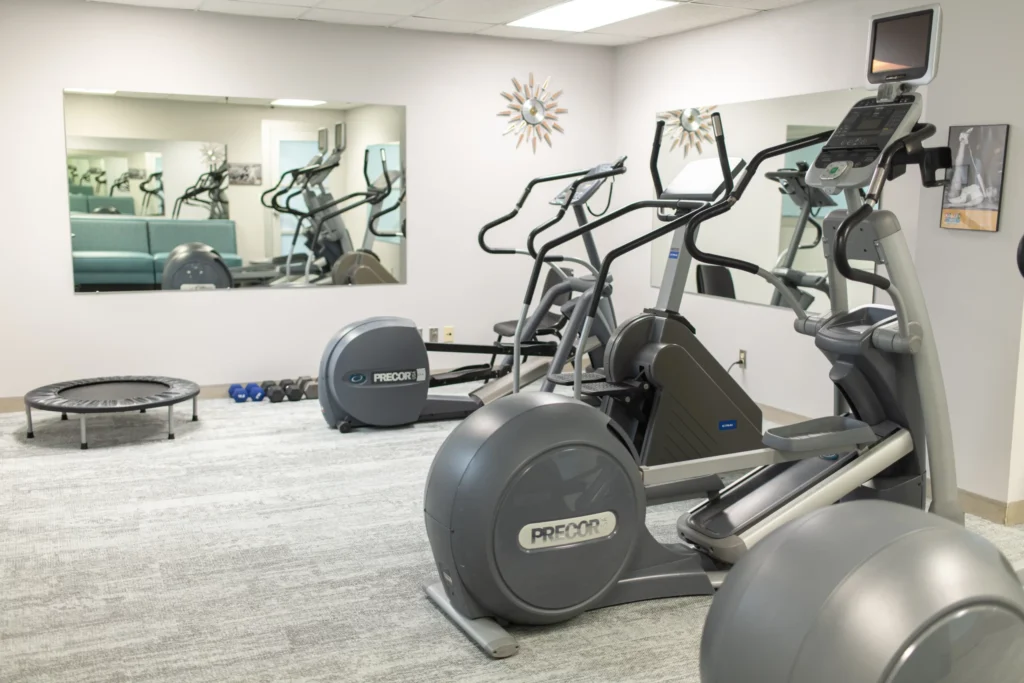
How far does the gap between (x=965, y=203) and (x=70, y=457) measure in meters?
4.49

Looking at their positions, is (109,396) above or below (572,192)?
below

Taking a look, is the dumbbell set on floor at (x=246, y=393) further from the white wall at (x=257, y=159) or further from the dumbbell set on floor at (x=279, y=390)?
the white wall at (x=257, y=159)

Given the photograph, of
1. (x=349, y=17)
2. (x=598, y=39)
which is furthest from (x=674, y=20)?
(x=349, y=17)

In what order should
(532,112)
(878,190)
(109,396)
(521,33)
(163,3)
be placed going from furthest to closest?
(532,112) → (521,33) → (163,3) → (109,396) → (878,190)

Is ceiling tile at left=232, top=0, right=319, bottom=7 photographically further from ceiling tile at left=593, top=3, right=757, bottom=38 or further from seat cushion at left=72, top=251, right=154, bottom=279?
ceiling tile at left=593, top=3, right=757, bottom=38

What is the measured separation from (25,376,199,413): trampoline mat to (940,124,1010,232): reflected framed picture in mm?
4010

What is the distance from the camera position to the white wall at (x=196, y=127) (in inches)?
227

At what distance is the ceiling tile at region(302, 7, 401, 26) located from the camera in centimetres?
587

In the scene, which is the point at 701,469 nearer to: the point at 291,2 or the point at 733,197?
the point at 733,197

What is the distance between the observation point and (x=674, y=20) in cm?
592

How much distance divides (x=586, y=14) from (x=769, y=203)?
1661mm

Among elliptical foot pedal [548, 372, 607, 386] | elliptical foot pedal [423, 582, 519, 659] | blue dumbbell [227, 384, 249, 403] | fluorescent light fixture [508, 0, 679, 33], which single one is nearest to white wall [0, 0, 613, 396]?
blue dumbbell [227, 384, 249, 403]

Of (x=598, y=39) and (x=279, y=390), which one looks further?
(x=598, y=39)

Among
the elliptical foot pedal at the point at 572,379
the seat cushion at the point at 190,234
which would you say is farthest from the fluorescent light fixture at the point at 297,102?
the elliptical foot pedal at the point at 572,379
